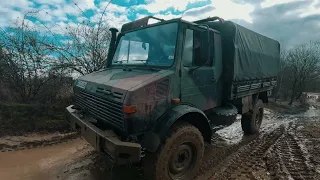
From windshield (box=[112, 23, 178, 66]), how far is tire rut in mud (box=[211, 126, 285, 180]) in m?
2.18

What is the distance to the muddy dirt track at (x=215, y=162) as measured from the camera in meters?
3.89

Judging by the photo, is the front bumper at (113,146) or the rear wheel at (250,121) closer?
the front bumper at (113,146)

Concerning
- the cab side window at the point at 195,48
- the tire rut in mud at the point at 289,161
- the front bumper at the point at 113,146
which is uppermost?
the cab side window at the point at 195,48

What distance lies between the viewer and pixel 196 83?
3.86m

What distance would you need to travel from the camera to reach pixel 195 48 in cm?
376

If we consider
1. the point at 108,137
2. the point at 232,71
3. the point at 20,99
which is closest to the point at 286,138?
the point at 232,71

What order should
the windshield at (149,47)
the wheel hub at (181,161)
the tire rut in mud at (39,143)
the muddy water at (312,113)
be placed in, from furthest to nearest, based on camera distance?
the muddy water at (312,113), the tire rut in mud at (39,143), the windshield at (149,47), the wheel hub at (181,161)

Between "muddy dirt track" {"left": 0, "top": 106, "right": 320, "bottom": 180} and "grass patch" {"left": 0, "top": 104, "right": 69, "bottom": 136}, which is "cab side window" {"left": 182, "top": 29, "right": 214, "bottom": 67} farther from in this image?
"grass patch" {"left": 0, "top": 104, "right": 69, "bottom": 136}

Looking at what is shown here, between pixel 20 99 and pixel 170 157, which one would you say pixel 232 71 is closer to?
pixel 170 157

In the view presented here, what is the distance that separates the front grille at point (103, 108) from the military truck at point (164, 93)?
1 cm

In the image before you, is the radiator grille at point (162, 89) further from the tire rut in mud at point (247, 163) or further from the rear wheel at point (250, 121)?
the rear wheel at point (250, 121)

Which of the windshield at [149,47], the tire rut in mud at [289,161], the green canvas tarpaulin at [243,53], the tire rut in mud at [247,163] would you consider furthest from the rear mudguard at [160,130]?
the tire rut in mud at [289,161]

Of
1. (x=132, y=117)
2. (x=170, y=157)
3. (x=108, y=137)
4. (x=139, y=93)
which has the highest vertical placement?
(x=139, y=93)

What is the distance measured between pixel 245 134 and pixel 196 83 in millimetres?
3480
